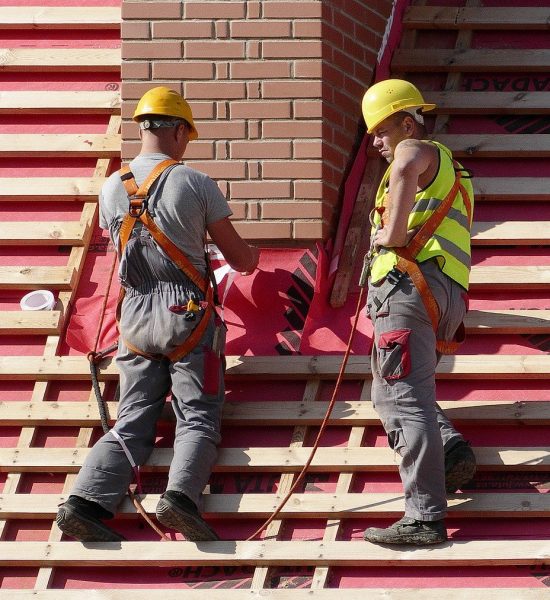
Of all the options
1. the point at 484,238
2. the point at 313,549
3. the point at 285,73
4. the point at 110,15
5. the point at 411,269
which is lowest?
the point at 313,549

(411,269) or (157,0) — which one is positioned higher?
(157,0)

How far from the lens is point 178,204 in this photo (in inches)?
252

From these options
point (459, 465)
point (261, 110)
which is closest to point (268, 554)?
point (459, 465)

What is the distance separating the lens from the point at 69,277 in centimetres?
732

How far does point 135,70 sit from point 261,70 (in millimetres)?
667

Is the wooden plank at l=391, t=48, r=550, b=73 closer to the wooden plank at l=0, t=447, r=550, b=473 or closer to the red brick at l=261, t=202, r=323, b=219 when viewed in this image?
the red brick at l=261, t=202, r=323, b=219

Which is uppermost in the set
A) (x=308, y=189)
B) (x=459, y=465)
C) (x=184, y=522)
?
(x=308, y=189)

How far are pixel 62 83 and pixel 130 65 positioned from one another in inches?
37.1

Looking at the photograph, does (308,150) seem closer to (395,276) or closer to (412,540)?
→ (395,276)

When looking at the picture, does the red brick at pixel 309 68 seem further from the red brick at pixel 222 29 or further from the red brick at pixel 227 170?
the red brick at pixel 227 170

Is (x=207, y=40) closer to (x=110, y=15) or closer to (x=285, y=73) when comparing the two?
(x=285, y=73)

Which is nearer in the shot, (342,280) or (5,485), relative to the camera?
(5,485)

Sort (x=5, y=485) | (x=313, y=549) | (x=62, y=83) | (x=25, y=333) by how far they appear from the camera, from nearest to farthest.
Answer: (x=313, y=549), (x=5, y=485), (x=25, y=333), (x=62, y=83)

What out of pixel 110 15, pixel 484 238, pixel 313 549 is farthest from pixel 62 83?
pixel 313 549
